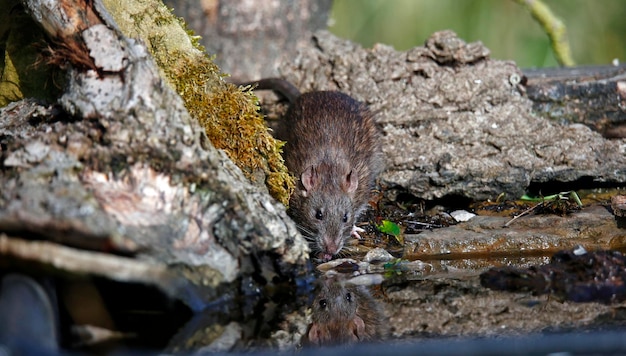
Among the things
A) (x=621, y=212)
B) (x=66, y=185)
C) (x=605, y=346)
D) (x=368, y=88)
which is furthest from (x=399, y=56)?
(x=605, y=346)

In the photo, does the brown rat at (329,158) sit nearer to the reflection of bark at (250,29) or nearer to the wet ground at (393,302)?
the wet ground at (393,302)

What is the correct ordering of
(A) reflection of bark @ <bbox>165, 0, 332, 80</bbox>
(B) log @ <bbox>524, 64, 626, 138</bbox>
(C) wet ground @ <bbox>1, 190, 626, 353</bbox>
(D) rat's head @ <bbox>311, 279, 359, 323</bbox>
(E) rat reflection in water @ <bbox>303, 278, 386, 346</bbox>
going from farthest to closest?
(A) reflection of bark @ <bbox>165, 0, 332, 80</bbox>, (B) log @ <bbox>524, 64, 626, 138</bbox>, (D) rat's head @ <bbox>311, 279, 359, 323</bbox>, (E) rat reflection in water @ <bbox>303, 278, 386, 346</bbox>, (C) wet ground @ <bbox>1, 190, 626, 353</bbox>

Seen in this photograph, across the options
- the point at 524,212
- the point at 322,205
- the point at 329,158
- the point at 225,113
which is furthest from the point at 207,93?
the point at 524,212

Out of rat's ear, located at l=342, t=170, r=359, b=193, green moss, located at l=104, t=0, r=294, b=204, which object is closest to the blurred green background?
rat's ear, located at l=342, t=170, r=359, b=193

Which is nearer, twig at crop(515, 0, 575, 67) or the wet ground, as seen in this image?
the wet ground

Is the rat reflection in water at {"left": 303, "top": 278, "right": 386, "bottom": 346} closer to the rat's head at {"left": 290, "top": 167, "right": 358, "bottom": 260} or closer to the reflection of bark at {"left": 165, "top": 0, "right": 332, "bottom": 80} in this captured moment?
the rat's head at {"left": 290, "top": 167, "right": 358, "bottom": 260}

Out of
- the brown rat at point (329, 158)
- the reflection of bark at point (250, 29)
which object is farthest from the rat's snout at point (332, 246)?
the reflection of bark at point (250, 29)
